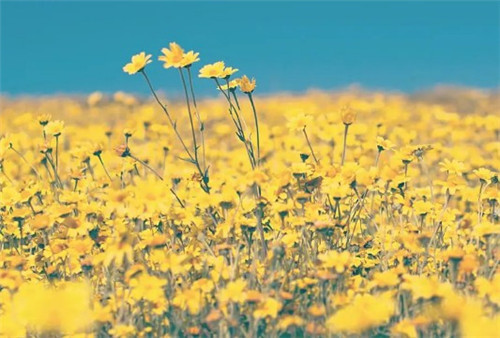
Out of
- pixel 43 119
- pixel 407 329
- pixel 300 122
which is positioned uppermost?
pixel 43 119

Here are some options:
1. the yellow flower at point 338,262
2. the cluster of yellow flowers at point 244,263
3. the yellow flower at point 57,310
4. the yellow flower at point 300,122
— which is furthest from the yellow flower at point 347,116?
the yellow flower at point 57,310

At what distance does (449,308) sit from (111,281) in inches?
57.0

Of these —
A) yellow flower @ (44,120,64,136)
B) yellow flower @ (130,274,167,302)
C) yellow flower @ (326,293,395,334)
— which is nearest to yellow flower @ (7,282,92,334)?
yellow flower @ (130,274,167,302)

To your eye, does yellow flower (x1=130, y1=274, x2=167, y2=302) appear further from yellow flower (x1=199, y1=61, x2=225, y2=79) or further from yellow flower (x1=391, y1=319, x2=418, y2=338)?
yellow flower (x1=199, y1=61, x2=225, y2=79)

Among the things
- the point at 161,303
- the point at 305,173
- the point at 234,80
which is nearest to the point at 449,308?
the point at 161,303

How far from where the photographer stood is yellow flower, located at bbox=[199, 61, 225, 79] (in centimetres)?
346

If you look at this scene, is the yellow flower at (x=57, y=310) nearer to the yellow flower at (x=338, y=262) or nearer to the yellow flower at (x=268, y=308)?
the yellow flower at (x=268, y=308)

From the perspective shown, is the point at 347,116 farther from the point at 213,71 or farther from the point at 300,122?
the point at 213,71

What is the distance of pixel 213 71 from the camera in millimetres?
3486

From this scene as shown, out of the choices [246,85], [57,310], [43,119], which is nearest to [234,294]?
[57,310]

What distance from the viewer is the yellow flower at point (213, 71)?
A: 346 centimetres

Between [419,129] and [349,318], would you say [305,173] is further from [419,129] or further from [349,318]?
[419,129]

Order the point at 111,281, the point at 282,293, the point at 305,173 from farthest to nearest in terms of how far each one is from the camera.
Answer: the point at 305,173
the point at 111,281
the point at 282,293

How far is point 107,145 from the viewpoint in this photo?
862 cm
